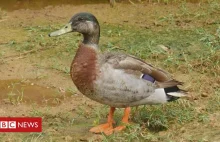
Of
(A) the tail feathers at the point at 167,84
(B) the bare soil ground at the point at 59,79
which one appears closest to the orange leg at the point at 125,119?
(B) the bare soil ground at the point at 59,79

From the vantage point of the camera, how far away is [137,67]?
5.36 meters

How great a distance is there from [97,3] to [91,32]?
4.07 meters

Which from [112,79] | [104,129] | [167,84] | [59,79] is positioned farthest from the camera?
[59,79]

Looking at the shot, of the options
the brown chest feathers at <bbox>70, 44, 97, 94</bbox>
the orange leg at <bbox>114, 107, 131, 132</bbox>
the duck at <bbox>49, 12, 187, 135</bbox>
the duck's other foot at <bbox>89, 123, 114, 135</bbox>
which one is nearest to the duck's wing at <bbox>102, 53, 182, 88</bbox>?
the duck at <bbox>49, 12, 187, 135</bbox>

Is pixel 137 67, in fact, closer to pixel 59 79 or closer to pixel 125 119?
pixel 125 119

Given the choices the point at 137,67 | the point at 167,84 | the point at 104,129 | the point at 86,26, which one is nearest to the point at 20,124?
the point at 104,129

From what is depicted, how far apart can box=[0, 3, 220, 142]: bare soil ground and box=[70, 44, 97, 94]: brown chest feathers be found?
0.44 meters

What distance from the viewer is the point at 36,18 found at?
888 centimetres

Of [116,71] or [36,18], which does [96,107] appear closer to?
[116,71]

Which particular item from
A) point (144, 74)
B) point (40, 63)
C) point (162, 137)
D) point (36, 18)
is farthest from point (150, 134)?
point (36, 18)

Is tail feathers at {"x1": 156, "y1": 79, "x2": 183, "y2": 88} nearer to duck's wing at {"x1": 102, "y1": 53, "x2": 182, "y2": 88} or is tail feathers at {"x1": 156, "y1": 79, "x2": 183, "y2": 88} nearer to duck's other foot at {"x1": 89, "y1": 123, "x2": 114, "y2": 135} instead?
duck's wing at {"x1": 102, "y1": 53, "x2": 182, "y2": 88}

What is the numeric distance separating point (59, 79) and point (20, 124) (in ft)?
4.53

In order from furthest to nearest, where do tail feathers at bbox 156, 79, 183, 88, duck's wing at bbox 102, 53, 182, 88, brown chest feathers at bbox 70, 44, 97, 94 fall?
tail feathers at bbox 156, 79, 183, 88
duck's wing at bbox 102, 53, 182, 88
brown chest feathers at bbox 70, 44, 97, 94

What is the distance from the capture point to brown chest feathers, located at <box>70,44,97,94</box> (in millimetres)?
5137
